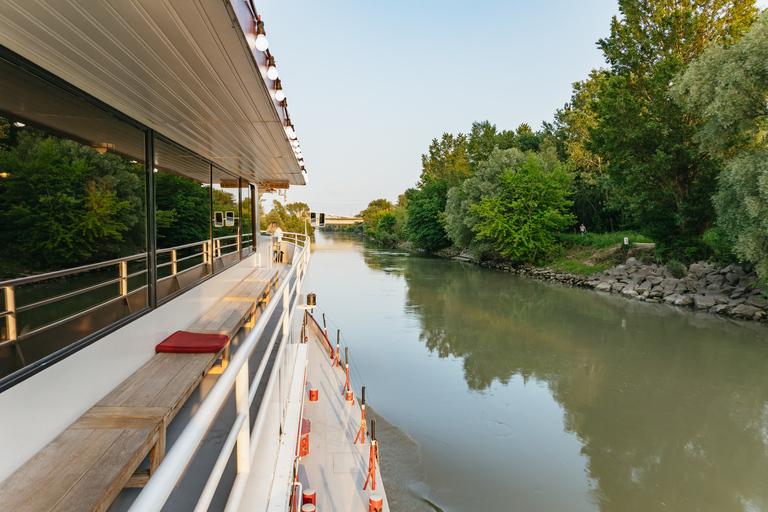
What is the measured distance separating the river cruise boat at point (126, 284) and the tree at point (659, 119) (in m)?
21.1

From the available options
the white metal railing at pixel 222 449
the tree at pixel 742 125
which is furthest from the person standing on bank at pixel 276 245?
the tree at pixel 742 125

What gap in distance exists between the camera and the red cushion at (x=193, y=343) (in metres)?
4.26

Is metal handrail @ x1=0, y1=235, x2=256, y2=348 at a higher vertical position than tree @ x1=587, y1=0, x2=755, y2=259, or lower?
lower

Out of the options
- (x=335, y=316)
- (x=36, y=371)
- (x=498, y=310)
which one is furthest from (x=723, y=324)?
(x=36, y=371)

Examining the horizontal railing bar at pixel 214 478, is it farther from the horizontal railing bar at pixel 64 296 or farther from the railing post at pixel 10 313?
the horizontal railing bar at pixel 64 296

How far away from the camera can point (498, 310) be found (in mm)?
18703

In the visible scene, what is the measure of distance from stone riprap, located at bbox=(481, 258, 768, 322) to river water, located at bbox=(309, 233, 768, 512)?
1125 mm

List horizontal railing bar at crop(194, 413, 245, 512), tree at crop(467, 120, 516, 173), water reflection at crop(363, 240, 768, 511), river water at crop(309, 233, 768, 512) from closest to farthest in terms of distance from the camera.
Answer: horizontal railing bar at crop(194, 413, 245, 512) → river water at crop(309, 233, 768, 512) → water reflection at crop(363, 240, 768, 511) → tree at crop(467, 120, 516, 173)

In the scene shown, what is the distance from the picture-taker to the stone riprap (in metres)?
16.7

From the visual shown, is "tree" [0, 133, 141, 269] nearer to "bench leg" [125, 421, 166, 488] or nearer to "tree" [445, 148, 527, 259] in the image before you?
"bench leg" [125, 421, 166, 488]

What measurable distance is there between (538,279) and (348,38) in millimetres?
43814

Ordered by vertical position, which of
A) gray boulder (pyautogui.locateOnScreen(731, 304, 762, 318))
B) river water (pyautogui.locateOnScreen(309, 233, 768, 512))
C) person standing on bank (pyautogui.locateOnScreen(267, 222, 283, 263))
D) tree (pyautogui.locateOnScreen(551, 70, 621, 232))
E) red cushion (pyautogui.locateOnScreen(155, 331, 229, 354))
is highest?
tree (pyautogui.locateOnScreen(551, 70, 621, 232))

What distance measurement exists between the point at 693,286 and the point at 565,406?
45.7 ft

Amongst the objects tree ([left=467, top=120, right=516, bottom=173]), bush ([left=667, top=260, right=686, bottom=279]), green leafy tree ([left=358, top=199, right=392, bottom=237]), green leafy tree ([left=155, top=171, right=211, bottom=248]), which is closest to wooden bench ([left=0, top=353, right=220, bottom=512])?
green leafy tree ([left=155, top=171, right=211, bottom=248])
